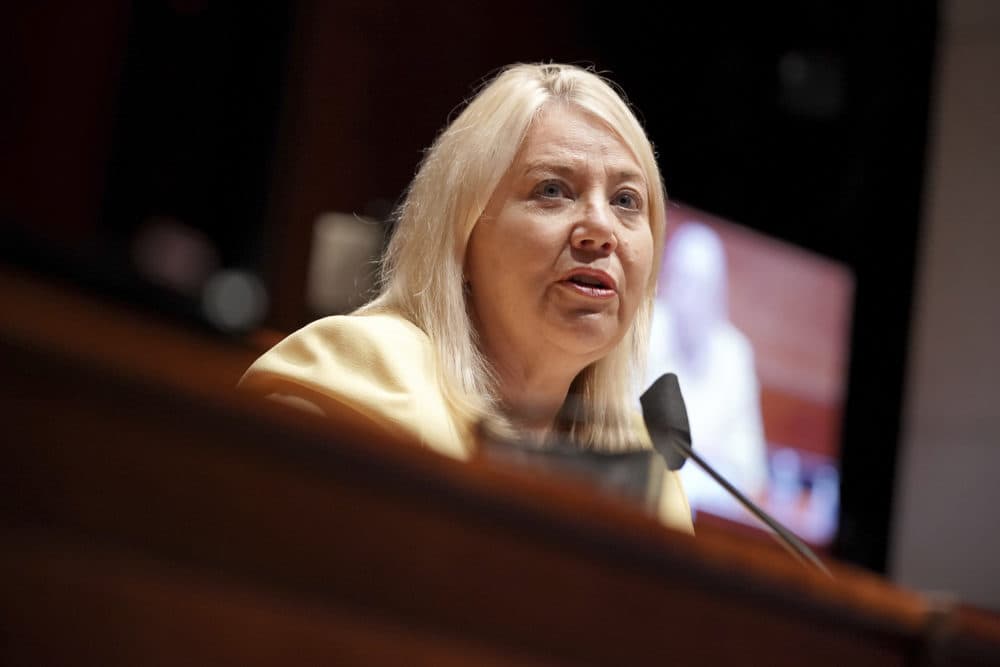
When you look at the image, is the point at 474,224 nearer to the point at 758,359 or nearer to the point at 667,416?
the point at 667,416

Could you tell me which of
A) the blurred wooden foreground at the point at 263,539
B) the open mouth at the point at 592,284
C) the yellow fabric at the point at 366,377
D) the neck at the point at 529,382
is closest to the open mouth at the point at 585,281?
the open mouth at the point at 592,284

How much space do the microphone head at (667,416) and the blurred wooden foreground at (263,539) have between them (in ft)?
1.74

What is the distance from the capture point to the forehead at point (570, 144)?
1704 mm

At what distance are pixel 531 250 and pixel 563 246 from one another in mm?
43

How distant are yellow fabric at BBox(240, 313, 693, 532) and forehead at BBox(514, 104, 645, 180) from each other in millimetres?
318

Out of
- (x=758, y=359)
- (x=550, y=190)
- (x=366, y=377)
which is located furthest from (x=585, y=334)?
(x=758, y=359)

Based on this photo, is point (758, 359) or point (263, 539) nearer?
point (263, 539)

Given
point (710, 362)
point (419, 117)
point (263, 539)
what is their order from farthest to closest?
point (710, 362), point (419, 117), point (263, 539)

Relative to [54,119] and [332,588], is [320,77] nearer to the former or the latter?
[54,119]

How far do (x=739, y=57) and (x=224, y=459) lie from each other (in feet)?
13.8

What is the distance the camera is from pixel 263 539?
685mm

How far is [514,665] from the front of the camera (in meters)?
0.77

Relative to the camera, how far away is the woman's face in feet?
5.43

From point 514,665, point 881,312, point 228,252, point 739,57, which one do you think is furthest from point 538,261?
point 881,312
